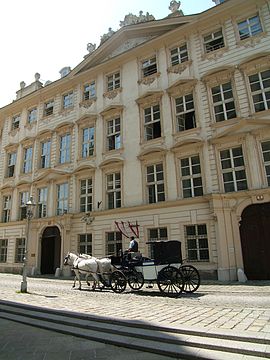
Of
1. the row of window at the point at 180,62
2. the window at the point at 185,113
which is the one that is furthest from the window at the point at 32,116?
the window at the point at 185,113

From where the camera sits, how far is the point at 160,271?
1003 cm

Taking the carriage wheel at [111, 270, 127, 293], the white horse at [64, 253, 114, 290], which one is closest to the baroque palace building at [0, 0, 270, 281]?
the white horse at [64, 253, 114, 290]

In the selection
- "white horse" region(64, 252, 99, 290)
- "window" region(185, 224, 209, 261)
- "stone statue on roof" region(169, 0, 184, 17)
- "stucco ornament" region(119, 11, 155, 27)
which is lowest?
"white horse" region(64, 252, 99, 290)

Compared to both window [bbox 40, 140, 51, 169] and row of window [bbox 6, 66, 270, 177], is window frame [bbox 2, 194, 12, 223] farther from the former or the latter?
window [bbox 40, 140, 51, 169]

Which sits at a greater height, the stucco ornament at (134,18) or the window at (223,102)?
the stucco ornament at (134,18)

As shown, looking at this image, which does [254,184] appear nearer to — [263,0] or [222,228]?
[222,228]

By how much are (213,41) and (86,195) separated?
44.4ft

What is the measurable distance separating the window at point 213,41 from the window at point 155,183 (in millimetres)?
8283

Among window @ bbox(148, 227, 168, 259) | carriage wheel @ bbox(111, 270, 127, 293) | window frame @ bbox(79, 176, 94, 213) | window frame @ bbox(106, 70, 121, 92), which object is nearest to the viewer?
carriage wheel @ bbox(111, 270, 127, 293)

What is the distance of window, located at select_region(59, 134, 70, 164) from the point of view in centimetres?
2216

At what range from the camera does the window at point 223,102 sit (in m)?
15.7

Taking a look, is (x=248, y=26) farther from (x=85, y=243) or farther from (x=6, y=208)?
(x=6, y=208)

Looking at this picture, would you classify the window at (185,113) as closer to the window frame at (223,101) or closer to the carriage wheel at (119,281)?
the window frame at (223,101)

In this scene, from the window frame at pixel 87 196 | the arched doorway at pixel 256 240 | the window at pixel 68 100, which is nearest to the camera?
the arched doorway at pixel 256 240
